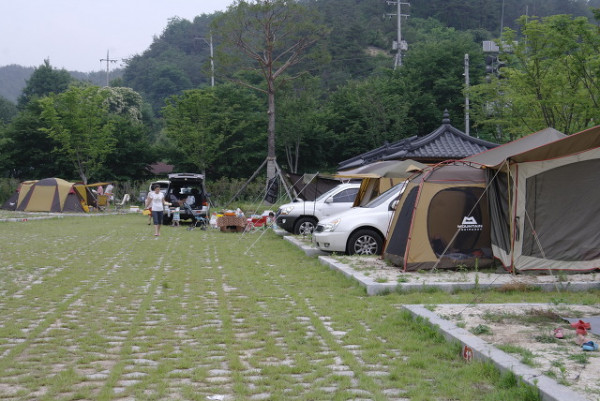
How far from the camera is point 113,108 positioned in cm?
6431

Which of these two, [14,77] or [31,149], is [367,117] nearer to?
[31,149]

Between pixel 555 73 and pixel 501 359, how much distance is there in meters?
15.9

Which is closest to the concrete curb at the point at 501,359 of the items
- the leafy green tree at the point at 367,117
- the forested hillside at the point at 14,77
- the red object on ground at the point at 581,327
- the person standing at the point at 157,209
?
the red object on ground at the point at 581,327

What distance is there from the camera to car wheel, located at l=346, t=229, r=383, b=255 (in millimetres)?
12430

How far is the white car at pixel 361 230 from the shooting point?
12281 millimetres

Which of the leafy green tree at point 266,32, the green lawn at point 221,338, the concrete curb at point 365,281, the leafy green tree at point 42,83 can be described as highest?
the leafy green tree at point 42,83

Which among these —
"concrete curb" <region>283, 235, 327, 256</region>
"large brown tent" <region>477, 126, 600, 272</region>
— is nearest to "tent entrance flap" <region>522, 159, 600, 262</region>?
"large brown tent" <region>477, 126, 600, 272</region>

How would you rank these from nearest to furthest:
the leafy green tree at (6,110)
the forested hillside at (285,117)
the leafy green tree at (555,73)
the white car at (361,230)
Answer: the white car at (361,230)
the leafy green tree at (555,73)
the forested hillside at (285,117)
the leafy green tree at (6,110)

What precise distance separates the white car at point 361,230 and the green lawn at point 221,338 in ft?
3.11

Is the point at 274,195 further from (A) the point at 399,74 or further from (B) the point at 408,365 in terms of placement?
(A) the point at 399,74

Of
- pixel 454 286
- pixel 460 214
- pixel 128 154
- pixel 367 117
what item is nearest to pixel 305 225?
pixel 460 214

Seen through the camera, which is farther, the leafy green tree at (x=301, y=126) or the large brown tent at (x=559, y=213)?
the leafy green tree at (x=301, y=126)

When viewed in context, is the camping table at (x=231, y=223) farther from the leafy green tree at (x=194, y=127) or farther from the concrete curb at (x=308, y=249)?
the leafy green tree at (x=194, y=127)

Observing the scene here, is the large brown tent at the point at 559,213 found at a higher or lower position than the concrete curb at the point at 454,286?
higher
